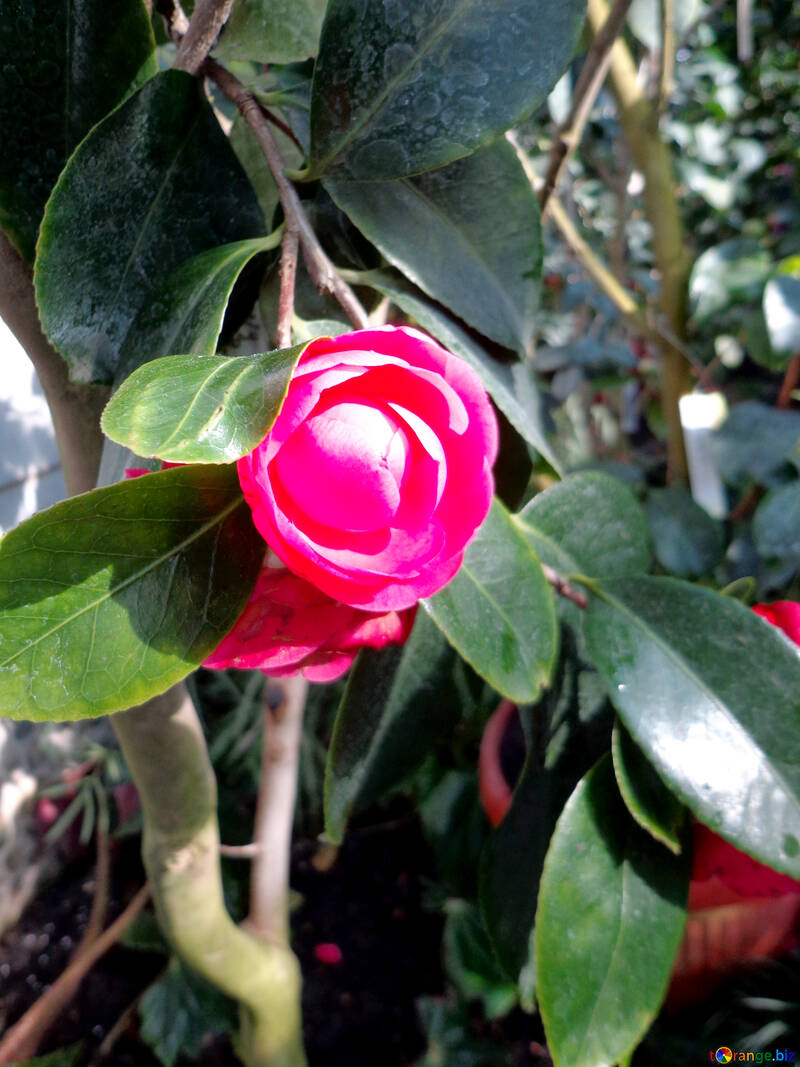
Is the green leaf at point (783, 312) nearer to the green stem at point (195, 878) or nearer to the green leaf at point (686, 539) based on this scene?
the green leaf at point (686, 539)

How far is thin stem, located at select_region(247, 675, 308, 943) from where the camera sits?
81cm

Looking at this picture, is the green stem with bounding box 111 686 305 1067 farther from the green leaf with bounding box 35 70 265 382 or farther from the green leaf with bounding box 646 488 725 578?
the green leaf with bounding box 646 488 725 578

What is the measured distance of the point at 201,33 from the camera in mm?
405

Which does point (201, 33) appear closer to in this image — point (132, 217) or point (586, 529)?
point (132, 217)

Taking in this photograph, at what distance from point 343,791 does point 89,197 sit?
Answer: 0.35 meters

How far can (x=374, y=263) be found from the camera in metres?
0.50

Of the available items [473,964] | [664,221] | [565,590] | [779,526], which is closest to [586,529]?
[565,590]

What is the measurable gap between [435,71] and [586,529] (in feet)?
1.12

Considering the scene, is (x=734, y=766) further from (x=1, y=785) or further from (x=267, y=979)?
(x=1, y=785)

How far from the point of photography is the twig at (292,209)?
1.17 feet

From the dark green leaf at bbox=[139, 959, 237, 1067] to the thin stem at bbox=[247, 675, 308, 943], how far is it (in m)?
0.17

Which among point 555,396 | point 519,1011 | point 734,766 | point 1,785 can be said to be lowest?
point 519,1011

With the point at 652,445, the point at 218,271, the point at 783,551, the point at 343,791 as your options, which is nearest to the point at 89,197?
the point at 218,271

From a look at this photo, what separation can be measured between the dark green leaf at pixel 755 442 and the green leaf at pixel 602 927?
0.78 m
